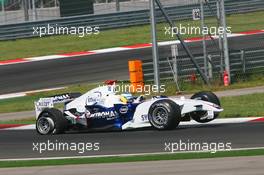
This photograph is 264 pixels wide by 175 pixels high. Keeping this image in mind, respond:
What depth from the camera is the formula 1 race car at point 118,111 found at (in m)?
16.6

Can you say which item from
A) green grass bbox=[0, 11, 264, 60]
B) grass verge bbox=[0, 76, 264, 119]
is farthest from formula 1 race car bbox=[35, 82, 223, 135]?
green grass bbox=[0, 11, 264, 60]

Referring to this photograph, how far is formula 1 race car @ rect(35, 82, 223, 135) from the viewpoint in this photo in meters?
16.6

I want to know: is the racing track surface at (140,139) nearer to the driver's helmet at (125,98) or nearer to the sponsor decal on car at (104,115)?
the sponsor decal on car at (104,115)

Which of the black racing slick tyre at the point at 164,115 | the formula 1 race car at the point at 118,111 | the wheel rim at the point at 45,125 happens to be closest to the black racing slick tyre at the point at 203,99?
the formula 1 race car at the point at 118,111

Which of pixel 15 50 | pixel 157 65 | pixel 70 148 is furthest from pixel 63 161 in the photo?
pixel 15 50

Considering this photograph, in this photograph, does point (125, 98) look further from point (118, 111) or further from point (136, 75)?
point (136, 75)

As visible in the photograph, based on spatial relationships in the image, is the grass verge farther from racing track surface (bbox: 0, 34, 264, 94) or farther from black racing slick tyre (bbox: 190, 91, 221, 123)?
black racing slick tyre (bbox: 190, 91, 221, 123)

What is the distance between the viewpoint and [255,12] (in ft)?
129

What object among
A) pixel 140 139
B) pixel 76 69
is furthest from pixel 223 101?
pixel 76 69

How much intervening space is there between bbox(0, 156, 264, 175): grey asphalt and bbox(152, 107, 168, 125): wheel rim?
147 inches

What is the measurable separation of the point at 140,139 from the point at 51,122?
2.59 meters

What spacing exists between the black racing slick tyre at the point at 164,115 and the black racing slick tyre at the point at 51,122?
85.1 inches

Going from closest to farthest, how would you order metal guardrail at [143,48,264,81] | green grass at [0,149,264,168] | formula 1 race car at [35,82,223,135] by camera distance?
green grass at [0,149,264,168], formula 1 race car at [35,82,223,135], metal guardrail at [143,48,264,81]

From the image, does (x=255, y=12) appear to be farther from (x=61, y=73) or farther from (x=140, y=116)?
(x=140, y=116)
